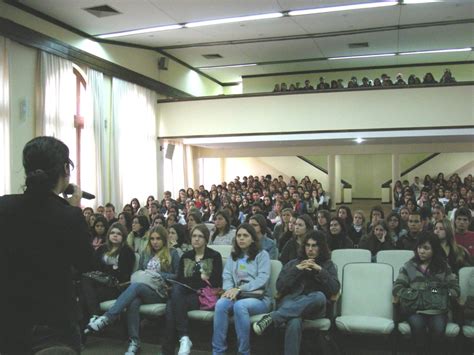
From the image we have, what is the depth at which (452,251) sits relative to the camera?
13.0 ft

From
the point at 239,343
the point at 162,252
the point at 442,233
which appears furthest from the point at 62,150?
the point at 442,233

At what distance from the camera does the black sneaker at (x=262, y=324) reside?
3.38 meters

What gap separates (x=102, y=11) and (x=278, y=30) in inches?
142

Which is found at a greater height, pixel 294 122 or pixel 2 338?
pixel 294 122

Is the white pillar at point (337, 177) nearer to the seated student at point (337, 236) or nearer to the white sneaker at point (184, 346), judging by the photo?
the seated student at point (337, 236)

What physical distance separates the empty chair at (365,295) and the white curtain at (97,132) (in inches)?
238

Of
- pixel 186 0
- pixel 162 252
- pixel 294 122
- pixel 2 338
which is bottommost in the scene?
pixel 162 252

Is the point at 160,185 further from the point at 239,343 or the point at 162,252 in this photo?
the point at 239,343

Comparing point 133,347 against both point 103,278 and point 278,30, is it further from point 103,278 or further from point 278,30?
point 278,30

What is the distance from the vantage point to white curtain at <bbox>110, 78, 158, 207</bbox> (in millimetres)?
9391

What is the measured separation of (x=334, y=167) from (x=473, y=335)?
9.86 meters

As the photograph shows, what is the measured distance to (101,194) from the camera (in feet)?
29.0

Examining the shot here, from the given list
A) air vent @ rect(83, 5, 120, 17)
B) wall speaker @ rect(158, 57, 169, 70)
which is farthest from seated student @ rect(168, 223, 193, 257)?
wall speaker @ rect(158, 57, 169, 70)

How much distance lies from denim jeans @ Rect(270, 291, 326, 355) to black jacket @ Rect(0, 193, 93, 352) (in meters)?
2.24
